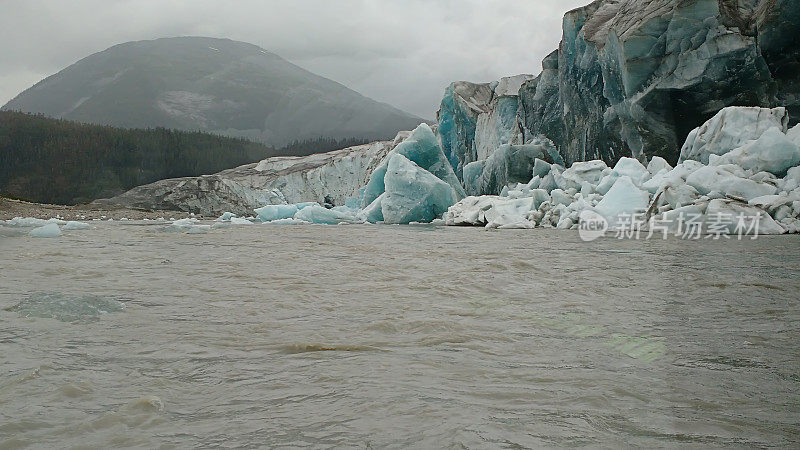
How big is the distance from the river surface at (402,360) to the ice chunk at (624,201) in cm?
653

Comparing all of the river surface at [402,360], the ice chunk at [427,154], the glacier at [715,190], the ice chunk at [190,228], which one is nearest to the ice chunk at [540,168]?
the ice chunk at [427,154]

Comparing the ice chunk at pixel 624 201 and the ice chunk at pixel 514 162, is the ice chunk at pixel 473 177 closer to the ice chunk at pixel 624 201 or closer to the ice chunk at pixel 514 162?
the ice chunk at pixel 514 162

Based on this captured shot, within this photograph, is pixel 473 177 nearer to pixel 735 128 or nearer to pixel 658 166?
pixel 658 166

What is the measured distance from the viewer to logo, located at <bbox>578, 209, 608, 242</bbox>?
437 inches

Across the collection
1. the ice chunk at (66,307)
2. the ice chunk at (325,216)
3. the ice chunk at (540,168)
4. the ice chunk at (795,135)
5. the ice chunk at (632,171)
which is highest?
the ice chunk at (795,135)

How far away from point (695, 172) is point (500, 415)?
10233 mm

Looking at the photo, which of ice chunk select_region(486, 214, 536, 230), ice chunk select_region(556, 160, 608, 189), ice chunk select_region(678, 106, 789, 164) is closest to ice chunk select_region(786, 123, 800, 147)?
ice chunk select_region(678, 106, 789, 164)

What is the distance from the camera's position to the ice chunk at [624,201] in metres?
11.2

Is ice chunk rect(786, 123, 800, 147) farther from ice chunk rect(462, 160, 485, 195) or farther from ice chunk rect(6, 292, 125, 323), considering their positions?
ice chunk rect(462, 160, 485, 195)

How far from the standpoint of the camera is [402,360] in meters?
2.28

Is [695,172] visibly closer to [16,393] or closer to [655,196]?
[655,196]

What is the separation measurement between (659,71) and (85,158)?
46734 millimetres

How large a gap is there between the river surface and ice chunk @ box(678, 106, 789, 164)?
25.0 ft

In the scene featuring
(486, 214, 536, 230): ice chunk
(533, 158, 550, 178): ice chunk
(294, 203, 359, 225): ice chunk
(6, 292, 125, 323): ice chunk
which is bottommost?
(6, 292, 125, 323): ice chunk
